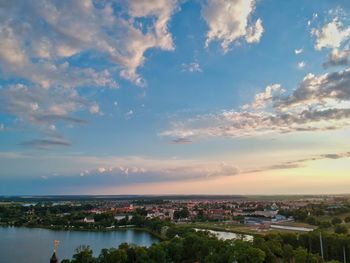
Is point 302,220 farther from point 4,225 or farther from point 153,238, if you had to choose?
point 4,225

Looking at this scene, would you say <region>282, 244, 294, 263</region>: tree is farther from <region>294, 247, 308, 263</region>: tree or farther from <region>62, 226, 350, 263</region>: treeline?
<region>294, 247, 308, 263</region>: tree

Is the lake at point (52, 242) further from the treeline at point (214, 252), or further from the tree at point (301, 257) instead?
the tree at point (301, 257)

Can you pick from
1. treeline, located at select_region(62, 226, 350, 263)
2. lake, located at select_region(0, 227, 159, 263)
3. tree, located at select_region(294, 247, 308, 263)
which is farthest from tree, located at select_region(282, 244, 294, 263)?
lake, located at select_region(0, 227, 159, 263)

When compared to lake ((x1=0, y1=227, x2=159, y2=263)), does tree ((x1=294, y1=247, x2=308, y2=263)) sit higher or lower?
higher

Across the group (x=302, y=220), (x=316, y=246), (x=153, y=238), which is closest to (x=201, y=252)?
(x=316, y=246)

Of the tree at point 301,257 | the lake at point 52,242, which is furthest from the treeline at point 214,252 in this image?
the lake at point 52,242

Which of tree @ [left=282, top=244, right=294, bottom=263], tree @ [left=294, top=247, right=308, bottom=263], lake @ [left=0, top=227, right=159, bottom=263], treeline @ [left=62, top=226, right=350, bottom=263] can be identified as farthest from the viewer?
lake @ [left=0, top=227, right=159, bottom=263]
